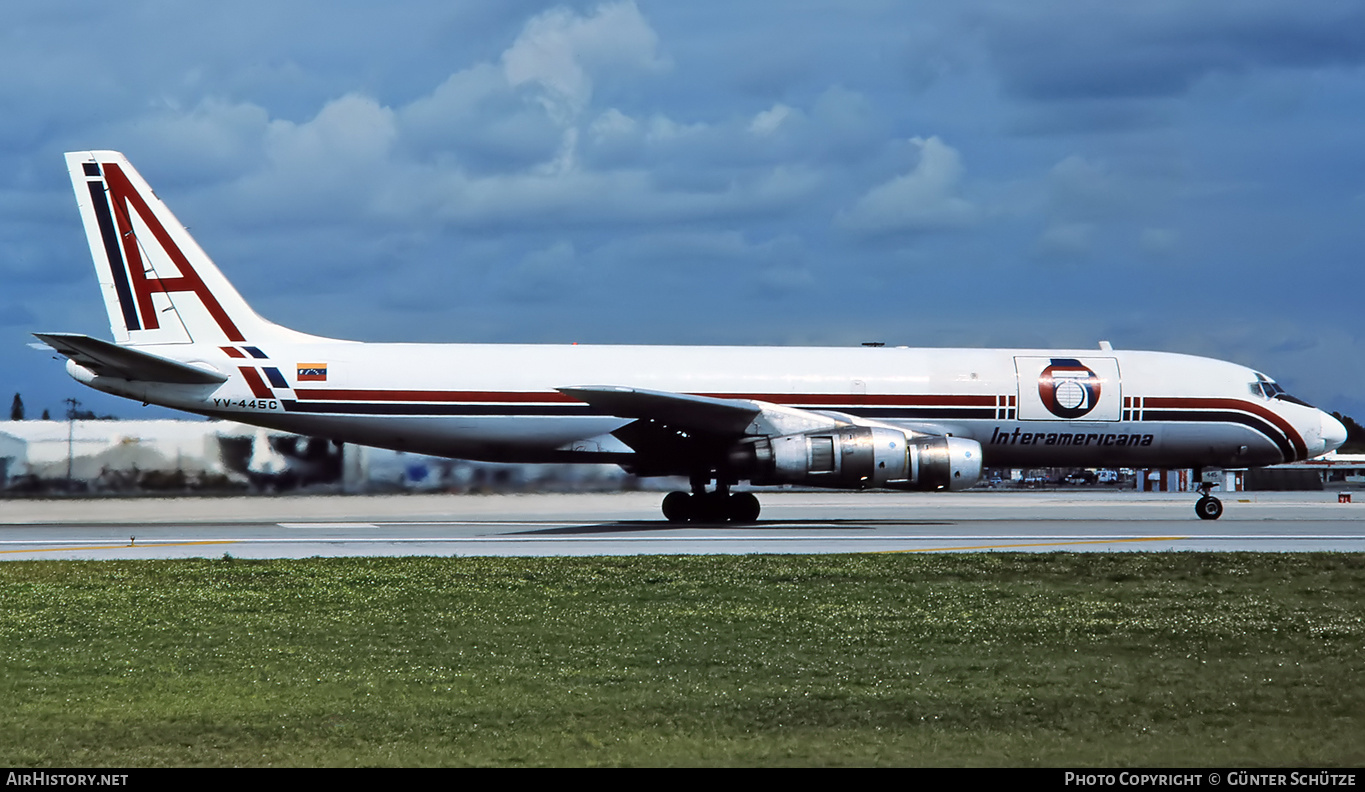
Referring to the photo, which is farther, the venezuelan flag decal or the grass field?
the venezuelan flag decal

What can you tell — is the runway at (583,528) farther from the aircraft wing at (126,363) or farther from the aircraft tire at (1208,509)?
the aircraft wing at (126,363)

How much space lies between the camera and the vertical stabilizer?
2508 cm

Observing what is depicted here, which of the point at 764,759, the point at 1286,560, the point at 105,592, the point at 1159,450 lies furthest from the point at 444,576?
the point at 1159,450

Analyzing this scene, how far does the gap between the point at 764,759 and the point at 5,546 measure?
16200 mm

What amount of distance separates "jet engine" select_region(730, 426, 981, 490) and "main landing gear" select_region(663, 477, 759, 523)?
236cm

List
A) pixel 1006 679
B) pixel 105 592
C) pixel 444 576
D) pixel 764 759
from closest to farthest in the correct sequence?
1. pixel 764 759
2. pixel 1006 679
3. pixel 105 592
4. pixel 444 576

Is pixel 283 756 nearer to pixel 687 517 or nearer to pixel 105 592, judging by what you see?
pixel 105 592

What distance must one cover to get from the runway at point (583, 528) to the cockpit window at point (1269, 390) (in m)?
2.57

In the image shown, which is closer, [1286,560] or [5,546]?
[1286,560]

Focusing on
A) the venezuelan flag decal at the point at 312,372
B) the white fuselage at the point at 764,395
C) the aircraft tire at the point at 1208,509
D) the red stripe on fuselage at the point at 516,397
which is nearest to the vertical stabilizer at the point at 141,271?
the white fuselage at the point at 764,395

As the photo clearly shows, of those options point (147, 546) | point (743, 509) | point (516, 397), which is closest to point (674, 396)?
point (516, 397)

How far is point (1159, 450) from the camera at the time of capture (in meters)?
27.0

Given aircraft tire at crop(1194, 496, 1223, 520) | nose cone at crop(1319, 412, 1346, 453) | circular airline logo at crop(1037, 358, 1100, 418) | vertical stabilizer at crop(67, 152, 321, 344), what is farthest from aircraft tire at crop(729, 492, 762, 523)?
nose cone at crop(1319, 412, 1346, 453)

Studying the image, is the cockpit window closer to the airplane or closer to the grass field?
the airplane
